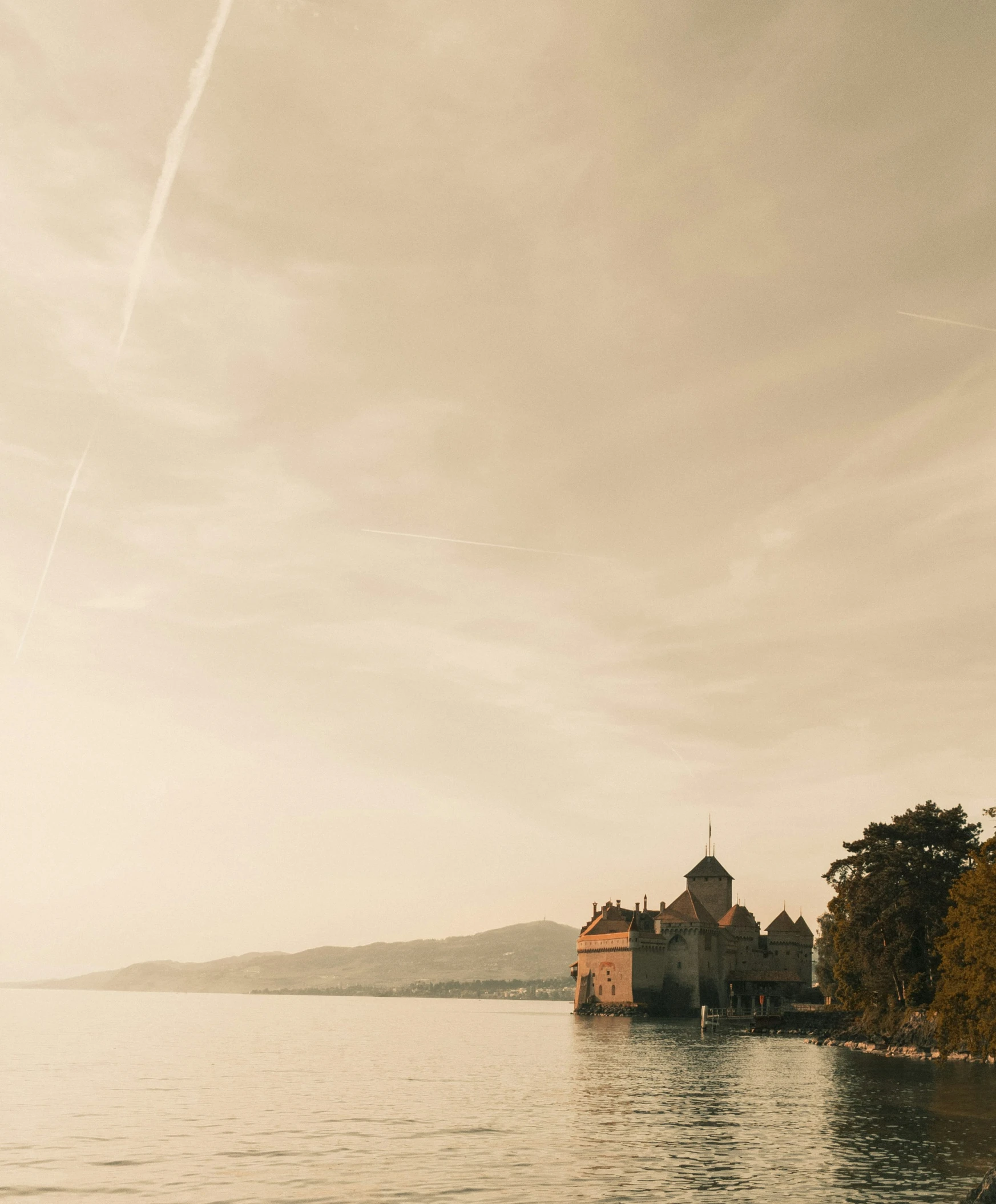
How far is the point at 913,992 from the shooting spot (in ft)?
203

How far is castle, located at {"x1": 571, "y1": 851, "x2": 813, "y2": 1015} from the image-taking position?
110625mm

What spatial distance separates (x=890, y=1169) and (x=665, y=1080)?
2179cm

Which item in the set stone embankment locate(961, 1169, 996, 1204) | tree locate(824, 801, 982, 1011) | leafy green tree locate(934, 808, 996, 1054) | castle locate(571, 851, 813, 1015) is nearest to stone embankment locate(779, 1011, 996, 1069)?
tree locate(824, 801, 982, 1011)

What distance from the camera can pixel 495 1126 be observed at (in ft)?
103

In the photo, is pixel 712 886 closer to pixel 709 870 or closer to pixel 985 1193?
pixel 709 870

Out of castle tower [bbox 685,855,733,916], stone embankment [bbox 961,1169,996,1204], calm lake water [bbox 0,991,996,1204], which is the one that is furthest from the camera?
castle tower [bbox 685,855,733,916]

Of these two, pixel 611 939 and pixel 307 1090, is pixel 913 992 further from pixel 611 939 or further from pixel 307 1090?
pixel 611 939

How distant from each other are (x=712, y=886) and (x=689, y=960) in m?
15.8

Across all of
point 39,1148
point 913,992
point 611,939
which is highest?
point 611,939

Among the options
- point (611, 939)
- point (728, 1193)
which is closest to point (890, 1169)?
point (728, 1193)

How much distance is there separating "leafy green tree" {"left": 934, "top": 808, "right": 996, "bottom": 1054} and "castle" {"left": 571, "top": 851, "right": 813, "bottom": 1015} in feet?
227

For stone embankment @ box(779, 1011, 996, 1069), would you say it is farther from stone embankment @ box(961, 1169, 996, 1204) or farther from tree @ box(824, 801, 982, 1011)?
stone embankment @ box(961, 1169, 996, 1204)

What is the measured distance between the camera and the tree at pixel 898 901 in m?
60.8

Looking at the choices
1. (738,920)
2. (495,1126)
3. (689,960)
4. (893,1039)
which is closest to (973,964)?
(495,1126)
